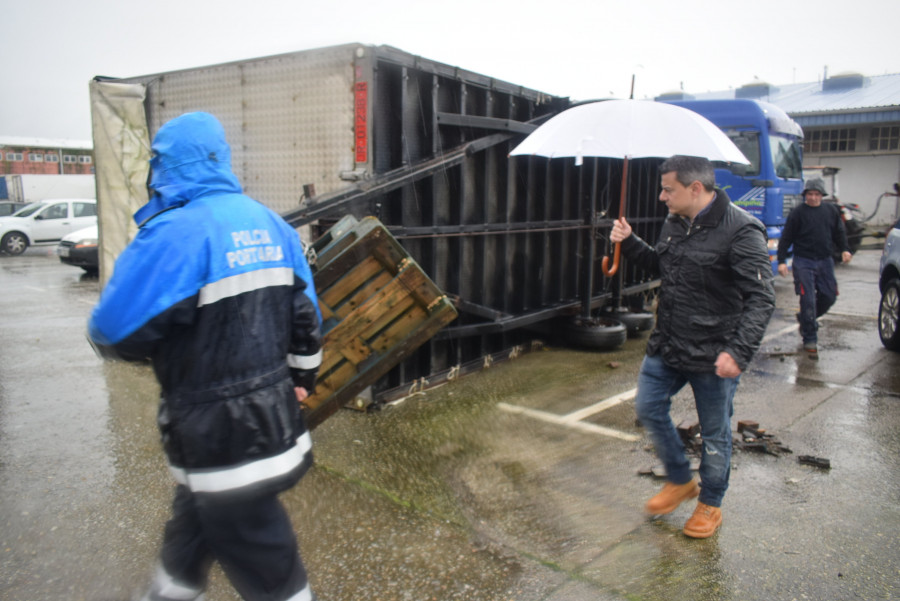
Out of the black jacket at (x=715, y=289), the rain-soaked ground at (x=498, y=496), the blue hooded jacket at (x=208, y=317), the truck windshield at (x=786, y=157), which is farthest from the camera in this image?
the truck windshield at (x=786, y=157)

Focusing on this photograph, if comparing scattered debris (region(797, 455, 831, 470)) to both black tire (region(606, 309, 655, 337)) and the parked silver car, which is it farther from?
the parked silver car

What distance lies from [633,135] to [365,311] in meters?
2.07

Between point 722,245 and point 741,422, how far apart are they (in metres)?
2.15

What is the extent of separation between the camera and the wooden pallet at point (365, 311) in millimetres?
4164

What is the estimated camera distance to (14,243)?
62.7 ft

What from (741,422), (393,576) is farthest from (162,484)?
(741,422)

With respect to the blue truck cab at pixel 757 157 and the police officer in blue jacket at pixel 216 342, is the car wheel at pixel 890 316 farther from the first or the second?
the police officer in blue jacket at pixel 216 342

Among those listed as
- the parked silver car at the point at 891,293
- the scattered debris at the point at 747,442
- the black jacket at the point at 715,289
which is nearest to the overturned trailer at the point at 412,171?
the scattered debris at the point at 747,442

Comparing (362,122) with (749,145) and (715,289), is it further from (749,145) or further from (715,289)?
(749,145)

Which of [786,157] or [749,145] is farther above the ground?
[749,145]

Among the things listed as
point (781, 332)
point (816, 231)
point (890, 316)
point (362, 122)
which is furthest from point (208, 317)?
point (781, 332)

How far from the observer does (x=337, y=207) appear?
4762mm

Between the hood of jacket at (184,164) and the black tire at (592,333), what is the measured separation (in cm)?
564

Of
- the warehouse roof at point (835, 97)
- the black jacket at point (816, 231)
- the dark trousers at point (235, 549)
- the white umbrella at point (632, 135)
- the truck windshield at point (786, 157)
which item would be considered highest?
the warehouse roof at point (835, 97)
